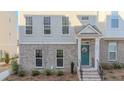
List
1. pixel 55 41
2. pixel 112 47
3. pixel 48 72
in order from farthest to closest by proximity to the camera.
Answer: pixel 112 47 < pixel 55 41 < pixel 48 72

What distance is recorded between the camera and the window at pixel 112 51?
8.99 m

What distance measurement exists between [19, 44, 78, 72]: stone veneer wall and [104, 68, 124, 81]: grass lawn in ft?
4.69

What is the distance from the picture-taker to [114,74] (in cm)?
796

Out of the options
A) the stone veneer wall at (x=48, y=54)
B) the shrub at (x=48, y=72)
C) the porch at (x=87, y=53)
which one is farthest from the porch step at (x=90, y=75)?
the shrub at (x=48, y=72)

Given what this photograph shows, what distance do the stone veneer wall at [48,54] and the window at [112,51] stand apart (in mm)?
1555

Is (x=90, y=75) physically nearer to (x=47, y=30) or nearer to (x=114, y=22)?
(x=47, y=30)

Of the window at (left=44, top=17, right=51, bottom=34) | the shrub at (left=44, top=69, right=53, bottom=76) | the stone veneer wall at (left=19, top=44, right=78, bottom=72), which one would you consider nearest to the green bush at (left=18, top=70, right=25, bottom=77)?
the stone veneer wall at (left=19, top=44, right=78, bottom=72)

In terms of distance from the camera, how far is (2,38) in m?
13.5

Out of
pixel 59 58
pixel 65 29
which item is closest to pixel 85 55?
pixel 59 58

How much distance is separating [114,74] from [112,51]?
1.41 meters

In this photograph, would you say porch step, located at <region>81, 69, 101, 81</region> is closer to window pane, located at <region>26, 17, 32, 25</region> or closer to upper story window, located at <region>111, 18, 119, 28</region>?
upper story window, located at <region>111, 18, 119, 28</region>
